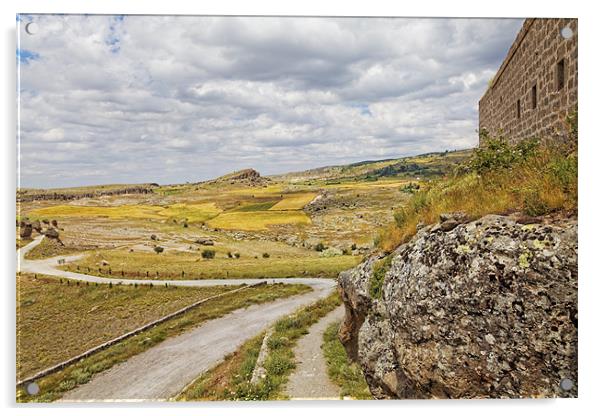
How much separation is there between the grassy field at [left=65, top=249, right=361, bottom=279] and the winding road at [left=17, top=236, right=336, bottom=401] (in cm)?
12

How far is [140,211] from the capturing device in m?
6.52

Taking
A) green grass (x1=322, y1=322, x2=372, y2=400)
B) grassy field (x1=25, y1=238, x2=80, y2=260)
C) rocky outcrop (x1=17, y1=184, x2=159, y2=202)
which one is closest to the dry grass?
green grass (x1=322, y1=322, x2=372, y2=400)

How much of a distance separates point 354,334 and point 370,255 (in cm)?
148

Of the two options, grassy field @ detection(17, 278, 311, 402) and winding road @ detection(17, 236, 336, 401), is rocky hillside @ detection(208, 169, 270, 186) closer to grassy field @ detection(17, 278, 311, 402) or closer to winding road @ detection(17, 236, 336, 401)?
winding road @ detection(17, 236, 336, 401)

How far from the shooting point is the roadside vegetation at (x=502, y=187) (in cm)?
448

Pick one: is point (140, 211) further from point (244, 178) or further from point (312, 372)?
point (312, 372)

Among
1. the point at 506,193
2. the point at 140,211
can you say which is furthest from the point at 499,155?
the point at 140,211

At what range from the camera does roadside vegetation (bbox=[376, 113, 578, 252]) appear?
4.48m

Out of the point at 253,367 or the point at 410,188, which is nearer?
the point at 253,367

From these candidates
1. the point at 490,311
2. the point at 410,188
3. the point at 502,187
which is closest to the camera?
the point at 490,311

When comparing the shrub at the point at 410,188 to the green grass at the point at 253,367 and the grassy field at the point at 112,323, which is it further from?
the green grass at the point at 253,367

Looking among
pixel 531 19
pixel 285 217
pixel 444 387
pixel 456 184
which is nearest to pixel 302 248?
pixel 285 217

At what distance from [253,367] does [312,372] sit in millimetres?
965

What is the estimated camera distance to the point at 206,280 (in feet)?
21.9
